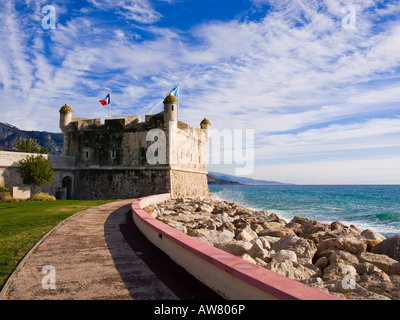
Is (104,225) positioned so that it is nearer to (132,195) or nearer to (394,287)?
(394,287)

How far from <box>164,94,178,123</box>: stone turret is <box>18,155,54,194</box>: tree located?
→ 9.94 m

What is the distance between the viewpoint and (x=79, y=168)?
27.6 m

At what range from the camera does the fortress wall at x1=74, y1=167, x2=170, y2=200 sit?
25.5m

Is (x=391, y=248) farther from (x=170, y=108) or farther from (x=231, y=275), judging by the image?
(x=170, y=108)

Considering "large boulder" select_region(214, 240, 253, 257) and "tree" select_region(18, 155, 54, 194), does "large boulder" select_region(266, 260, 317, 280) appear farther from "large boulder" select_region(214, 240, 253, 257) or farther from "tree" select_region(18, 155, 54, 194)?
"tree" select_region(18, 155, 54, 194)

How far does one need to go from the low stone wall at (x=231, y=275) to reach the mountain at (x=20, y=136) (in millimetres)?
151748

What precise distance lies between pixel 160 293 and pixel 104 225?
6113mm

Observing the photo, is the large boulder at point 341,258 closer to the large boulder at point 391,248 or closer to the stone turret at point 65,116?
the large boulder at point 391,248

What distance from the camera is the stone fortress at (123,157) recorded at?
2538 cm

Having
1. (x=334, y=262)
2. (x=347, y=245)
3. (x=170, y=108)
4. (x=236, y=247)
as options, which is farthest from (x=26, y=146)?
(x=334, y=262)

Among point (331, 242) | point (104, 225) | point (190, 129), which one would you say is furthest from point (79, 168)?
point (331, 242)

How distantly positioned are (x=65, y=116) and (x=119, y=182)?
8.49 m

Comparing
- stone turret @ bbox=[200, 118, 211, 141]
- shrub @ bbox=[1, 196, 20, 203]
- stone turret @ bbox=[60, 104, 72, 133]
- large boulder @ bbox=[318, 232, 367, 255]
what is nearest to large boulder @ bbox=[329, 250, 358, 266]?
large boulder @ bbox=[318, 232, 367, 255]

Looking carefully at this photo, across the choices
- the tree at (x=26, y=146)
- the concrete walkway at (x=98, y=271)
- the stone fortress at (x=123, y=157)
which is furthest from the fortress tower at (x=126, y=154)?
the concrete walkway at (x=98, y=271)
